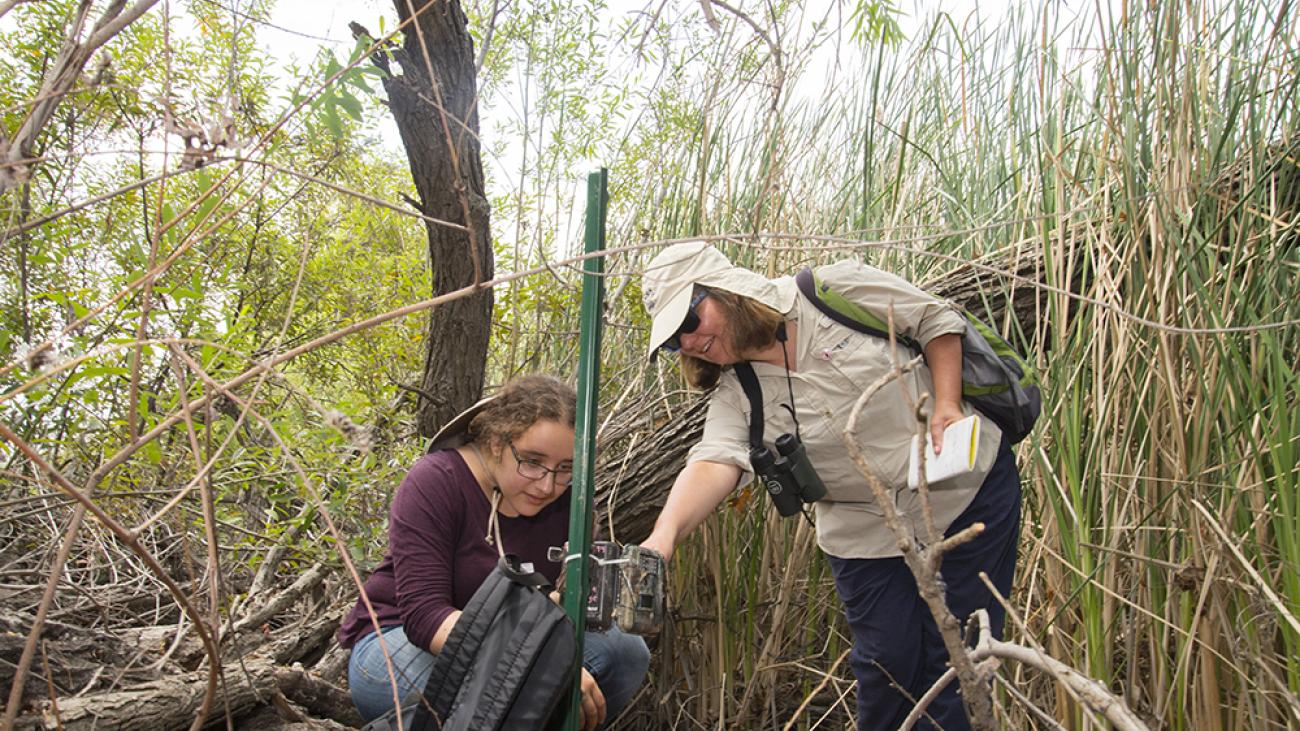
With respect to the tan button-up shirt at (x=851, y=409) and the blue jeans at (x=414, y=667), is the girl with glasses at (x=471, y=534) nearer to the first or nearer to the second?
the blue jeans at (x=414, y=667)

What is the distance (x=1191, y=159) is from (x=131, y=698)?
2.56 meters

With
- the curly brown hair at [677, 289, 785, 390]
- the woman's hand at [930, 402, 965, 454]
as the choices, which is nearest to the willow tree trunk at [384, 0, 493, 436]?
the curly brown hair at [677, 289, 785, 390]

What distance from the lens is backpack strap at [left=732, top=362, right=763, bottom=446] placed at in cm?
220

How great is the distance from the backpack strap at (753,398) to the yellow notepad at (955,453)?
0.37 meters

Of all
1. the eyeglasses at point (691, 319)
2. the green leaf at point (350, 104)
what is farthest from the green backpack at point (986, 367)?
the green leaf at point (350, 104)

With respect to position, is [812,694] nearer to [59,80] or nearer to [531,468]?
[531,468]

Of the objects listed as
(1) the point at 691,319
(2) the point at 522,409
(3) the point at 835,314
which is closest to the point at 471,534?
(2) the point at 522,409

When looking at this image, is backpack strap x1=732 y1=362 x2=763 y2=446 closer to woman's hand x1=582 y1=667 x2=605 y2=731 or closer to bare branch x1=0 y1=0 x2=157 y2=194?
woman's hand x1=582 y1=667 x2=605 y2=731

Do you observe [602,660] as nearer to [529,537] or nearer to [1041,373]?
[529,537]

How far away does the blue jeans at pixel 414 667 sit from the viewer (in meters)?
2.15

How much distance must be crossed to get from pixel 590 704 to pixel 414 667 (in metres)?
0.41

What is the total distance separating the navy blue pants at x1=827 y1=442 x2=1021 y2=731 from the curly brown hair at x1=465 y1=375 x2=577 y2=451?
0.76 m

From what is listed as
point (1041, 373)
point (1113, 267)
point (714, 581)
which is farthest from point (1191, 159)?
point (714, 581)

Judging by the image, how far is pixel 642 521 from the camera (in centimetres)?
282
